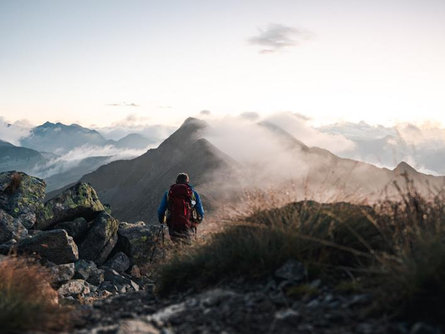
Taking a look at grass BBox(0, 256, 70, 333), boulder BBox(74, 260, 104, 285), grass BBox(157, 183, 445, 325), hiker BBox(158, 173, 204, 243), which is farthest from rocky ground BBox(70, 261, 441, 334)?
boulder BBox(74, 260, 104, 285)

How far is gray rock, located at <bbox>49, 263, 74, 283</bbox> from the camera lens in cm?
1367

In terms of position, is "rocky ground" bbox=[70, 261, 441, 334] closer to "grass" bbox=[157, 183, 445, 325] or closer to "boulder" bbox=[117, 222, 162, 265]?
"grass" bbox=[157, 183, 445, 325]

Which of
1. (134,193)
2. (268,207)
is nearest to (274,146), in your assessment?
(134,193)

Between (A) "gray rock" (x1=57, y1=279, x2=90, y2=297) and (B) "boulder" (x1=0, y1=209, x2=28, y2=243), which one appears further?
(B) "boulder" (x1=0, y1=209, x2=28, y2=243)

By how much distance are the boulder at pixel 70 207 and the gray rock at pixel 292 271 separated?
44.8 ft

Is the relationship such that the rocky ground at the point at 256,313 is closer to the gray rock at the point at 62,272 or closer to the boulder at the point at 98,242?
the gray rock at the point at 62,272

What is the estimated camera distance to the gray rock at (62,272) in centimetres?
1367

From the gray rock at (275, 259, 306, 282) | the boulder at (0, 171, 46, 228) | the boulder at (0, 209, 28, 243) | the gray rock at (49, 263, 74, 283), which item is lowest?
the gray rock at (49, 263, 74, 283)

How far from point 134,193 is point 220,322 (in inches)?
6131

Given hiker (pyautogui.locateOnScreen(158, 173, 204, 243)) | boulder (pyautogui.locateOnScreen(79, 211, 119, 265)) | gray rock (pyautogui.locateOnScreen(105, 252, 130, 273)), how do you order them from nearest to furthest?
hiker (pyautogui.locateOnScreen(158, 173, 204, 243)) → boulder (pyautogui.locateOnScreen(79, 211, 119, 265)) → gray rock (pyautogui.locateOnScreen(105, 252, 130, 273))

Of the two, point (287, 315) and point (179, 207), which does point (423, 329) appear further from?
point (179, 207)

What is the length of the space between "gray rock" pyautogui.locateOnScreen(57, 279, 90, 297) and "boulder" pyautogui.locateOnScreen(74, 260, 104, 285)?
0.91 metres

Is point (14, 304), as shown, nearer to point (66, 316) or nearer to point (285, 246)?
point (66, 316)

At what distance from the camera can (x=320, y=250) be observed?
6.61 metres
